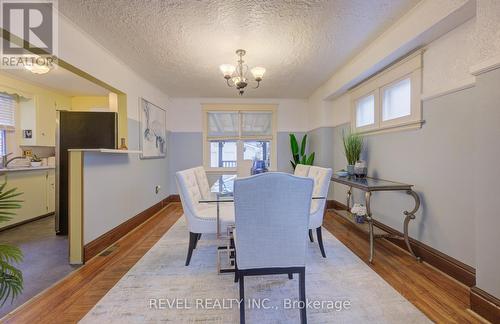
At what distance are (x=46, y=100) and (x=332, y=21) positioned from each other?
5.25 metres

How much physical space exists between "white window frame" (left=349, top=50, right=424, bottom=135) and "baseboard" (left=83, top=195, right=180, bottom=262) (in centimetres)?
374

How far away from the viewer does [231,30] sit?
243cm

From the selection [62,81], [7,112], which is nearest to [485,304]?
[62,81]

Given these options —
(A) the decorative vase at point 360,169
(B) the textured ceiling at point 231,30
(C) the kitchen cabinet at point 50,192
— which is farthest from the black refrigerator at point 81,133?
(A) the decorative vase at point 360,169

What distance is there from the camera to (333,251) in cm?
261

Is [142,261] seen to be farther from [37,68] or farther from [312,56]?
[312,56]

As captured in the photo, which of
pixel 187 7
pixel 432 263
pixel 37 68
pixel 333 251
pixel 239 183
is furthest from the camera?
pixel 37 68

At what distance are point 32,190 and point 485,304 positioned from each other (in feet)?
18.8

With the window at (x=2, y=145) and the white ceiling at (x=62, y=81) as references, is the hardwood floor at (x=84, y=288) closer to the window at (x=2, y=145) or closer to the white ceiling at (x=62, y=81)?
the white ceiling at (x=62, y=81)

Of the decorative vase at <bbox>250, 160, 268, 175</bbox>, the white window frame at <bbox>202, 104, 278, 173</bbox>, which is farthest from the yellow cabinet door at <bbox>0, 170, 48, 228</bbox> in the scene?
the decorative vase at <bbox>250, 160, 268, 175</bbox>

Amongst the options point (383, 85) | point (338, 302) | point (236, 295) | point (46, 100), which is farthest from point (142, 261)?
point (46, 100)

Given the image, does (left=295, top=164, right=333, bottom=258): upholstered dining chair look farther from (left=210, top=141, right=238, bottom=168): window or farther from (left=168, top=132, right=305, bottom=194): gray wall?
(left=168, top=132, right=305, bottom=194): gray wall

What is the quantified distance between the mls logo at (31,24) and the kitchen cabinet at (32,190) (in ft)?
8.22

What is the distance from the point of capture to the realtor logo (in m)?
1.74
